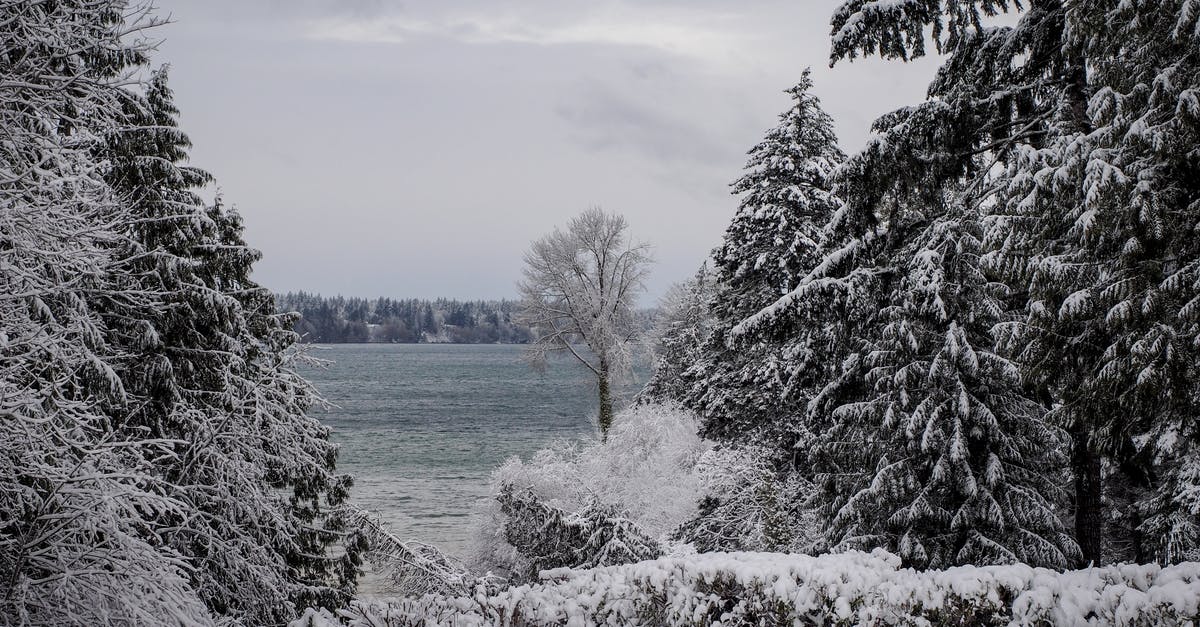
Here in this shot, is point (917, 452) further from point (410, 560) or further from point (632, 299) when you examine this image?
point (632, 299)

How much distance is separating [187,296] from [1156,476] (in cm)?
1427

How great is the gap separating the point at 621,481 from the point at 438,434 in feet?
92.8

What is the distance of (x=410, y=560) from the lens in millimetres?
13609

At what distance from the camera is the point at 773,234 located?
16688mm

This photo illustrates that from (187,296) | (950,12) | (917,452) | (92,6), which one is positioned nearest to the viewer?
→ (92,6)

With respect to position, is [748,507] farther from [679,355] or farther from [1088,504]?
[679,355]

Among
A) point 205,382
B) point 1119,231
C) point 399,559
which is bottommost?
point 399,559

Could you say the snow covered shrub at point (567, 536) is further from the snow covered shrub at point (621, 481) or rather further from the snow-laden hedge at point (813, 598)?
the snow-laden hedge at point (813, 598)

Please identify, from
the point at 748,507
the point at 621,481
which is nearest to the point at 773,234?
the point at 748,507

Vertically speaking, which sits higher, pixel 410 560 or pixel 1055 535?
pixel 1055 535

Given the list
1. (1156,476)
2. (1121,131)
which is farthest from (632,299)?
(1121,131)

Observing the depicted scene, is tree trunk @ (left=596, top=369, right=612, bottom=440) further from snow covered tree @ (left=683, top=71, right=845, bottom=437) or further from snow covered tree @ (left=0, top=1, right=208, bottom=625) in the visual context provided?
snow covered tree @ (left=0, top=1, right=208, bottom=625)

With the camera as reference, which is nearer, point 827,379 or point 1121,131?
point 1121,131

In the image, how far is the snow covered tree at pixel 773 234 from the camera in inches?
648
